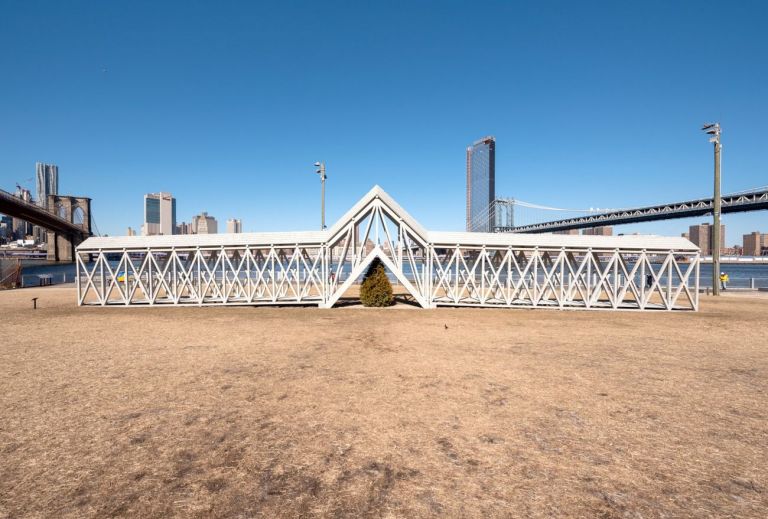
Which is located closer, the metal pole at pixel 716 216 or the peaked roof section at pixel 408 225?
the peaked roof section at pixel 408 225

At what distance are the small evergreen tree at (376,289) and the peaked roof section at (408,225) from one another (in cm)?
309

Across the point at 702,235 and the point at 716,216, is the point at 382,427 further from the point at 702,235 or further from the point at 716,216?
the point at 702,235

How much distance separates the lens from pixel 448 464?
4.66 metres

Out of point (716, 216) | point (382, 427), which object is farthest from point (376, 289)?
point (716, 216)

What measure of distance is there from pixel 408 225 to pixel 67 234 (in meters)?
131

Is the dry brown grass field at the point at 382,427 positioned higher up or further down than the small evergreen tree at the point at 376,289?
further down

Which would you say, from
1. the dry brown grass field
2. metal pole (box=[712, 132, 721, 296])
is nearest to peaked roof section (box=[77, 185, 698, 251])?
metal pole (box=[712, 132, 721, 296])

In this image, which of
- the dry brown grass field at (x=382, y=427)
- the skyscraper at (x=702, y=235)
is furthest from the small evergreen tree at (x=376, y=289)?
the skyscraper at (x=702, y=235)

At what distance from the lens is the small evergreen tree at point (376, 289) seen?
1905 centimetres

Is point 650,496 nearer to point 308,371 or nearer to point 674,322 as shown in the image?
point 308,371

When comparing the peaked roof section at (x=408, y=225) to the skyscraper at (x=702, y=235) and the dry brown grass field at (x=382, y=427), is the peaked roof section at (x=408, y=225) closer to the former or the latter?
the dry brown grass field at (x=382, y=427)

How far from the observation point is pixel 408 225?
→ 19.2 metres

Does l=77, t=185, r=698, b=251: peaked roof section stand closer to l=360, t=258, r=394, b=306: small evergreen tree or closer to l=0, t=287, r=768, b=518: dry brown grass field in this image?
l=360, t=258, r=394, b=306: small evergreen tree

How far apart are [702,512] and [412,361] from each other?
5.95 meters
